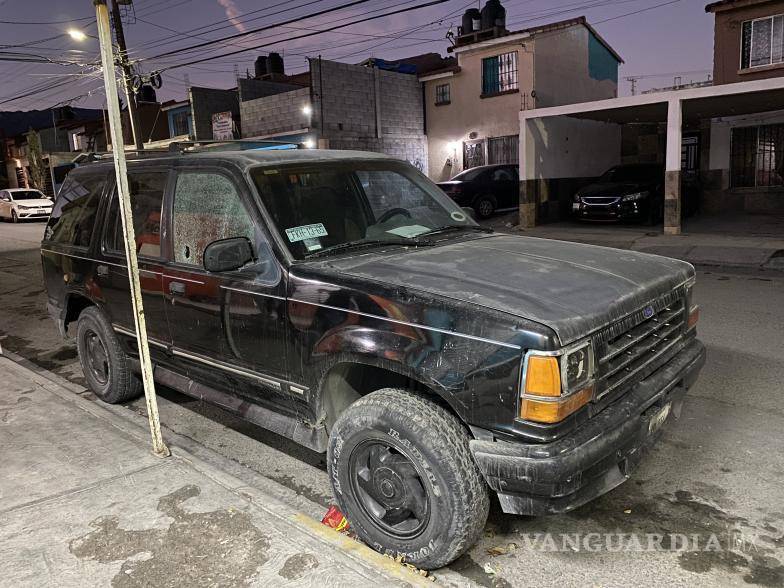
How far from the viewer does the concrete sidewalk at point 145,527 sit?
8.72 feet

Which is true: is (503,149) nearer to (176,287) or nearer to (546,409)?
(176,287)

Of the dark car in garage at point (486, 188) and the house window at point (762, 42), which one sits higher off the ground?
the house window at point (762, 42)

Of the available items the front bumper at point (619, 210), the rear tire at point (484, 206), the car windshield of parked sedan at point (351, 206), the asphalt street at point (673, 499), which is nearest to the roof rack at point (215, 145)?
the car windshield of parked sedan at point (351, 206)

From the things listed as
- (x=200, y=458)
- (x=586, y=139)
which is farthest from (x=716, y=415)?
(x=586, y=139)

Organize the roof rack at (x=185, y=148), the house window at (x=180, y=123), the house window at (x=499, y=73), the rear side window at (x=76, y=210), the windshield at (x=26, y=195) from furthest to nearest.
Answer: the house window at (x=180, y=123) < the windshield at (x=26, y=195) < the house window at (x=499, y=73) < the rear side window at (x=76, y=210) < the roof rack at (x=185, y=148)

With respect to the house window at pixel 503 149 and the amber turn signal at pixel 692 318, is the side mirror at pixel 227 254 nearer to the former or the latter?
the amber turn signal at pixel 692 318

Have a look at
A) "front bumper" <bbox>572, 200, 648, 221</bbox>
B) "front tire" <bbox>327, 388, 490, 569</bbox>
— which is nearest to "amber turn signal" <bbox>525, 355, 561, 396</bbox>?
"front tire" <bbox>327, 388, 490, 569</bbox>

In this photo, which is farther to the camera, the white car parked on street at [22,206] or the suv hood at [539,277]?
the white car parked on street at [22,206]

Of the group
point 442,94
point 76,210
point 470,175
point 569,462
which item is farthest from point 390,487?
point 442,94

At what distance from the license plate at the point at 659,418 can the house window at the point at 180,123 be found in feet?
111

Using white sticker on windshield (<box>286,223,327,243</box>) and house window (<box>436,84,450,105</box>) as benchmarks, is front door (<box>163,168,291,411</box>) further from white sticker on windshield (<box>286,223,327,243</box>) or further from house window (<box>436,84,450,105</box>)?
house window (<box>436,84,450,105</box>)

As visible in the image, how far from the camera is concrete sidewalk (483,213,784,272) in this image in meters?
11.4

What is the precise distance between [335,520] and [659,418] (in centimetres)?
167

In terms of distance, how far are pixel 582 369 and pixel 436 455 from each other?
26.9 inches
